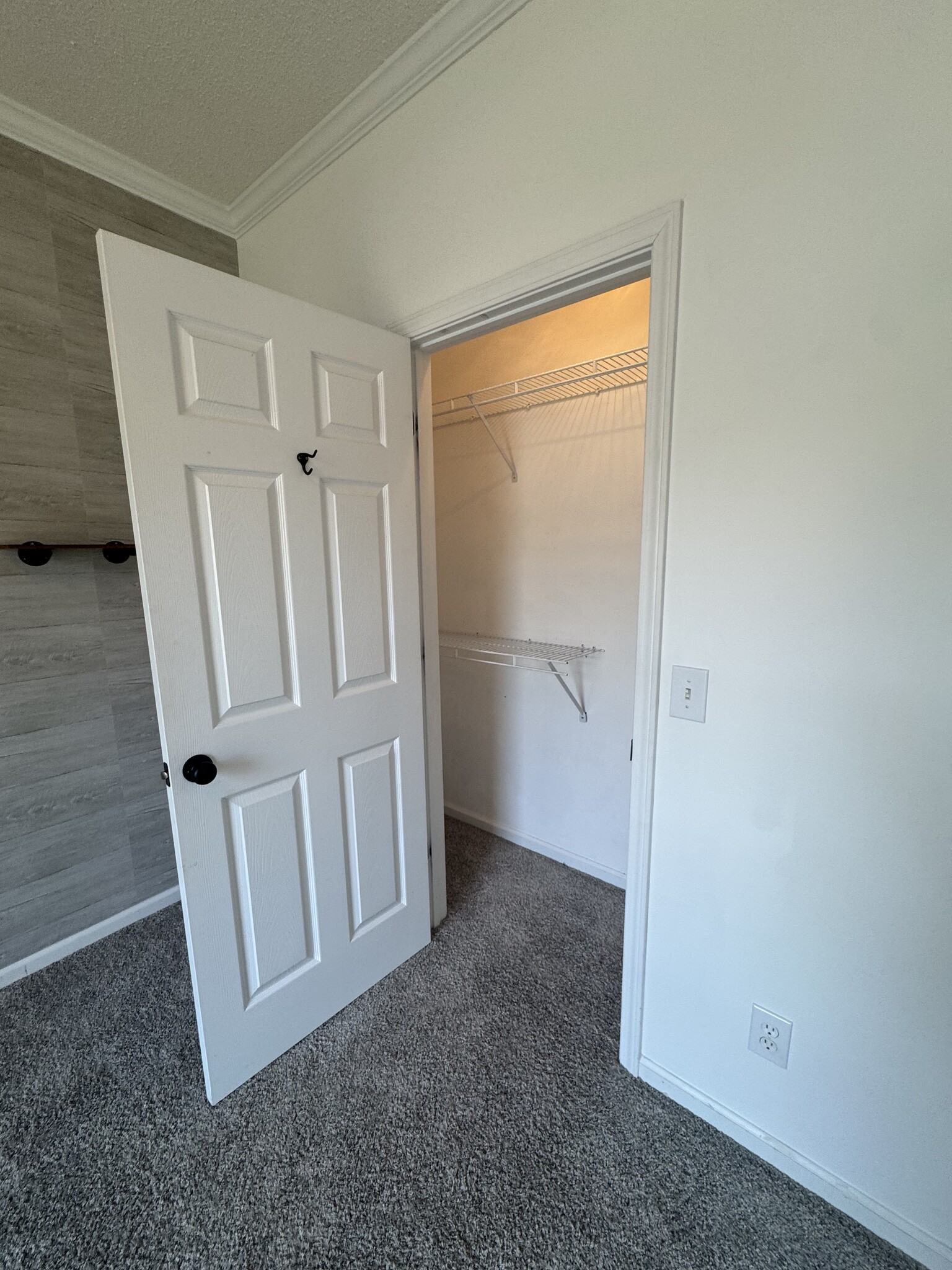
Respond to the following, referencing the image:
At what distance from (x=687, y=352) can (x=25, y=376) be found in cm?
200

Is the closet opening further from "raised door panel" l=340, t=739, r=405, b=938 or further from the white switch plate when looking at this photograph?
the white switch plate

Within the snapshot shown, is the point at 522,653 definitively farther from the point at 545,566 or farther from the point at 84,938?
the point at 84,938

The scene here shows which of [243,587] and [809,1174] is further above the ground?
[243,587]

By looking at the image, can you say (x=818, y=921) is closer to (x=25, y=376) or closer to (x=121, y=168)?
(x=25, y=376)

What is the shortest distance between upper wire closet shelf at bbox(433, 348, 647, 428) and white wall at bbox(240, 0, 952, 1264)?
0.72m

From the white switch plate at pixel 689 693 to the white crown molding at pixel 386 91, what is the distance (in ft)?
5.22

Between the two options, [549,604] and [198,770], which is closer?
[198,770]

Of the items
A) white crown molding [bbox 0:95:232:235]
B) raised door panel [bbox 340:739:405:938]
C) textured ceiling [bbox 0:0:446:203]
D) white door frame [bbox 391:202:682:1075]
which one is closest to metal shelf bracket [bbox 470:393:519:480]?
white door frame [bbox 391:202:682:1075]

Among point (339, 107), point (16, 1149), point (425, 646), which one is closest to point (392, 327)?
point (339, 107)

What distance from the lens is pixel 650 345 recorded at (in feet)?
3.58

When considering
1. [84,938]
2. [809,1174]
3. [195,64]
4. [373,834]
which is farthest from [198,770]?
[195,64]

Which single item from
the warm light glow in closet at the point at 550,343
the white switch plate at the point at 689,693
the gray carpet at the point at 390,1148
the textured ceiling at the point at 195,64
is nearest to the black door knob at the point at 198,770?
the gray carpet at the point at 390,1148

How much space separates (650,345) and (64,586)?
1.98 meters

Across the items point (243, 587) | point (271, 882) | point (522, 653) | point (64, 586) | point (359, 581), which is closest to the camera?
point (243, 587)
